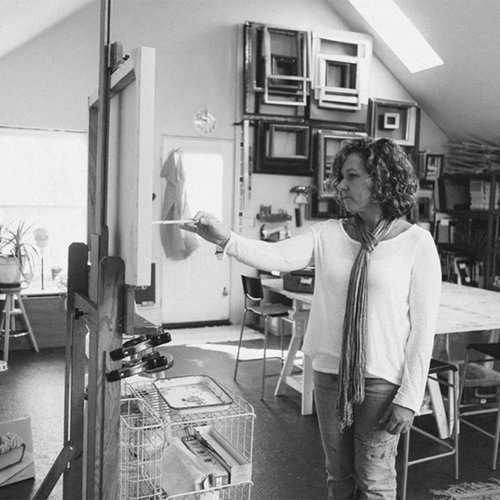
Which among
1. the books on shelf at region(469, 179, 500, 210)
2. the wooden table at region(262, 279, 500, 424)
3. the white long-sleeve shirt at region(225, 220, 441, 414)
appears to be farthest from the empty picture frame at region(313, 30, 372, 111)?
the white long-sleeve shirt at region(225, 220, 441, 414)

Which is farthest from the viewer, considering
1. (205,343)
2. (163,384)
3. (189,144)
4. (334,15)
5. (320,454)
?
(334,15)

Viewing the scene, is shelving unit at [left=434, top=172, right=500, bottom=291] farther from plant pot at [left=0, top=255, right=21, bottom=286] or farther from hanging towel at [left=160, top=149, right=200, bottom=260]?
plant pot at [left=0, top=255, right=21, bottom=286]

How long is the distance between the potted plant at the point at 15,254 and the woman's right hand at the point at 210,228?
3605 mm

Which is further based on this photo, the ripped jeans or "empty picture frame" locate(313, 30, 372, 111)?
"empty picture frame" locate(313, 30, 372, 111)

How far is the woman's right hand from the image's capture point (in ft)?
5.69

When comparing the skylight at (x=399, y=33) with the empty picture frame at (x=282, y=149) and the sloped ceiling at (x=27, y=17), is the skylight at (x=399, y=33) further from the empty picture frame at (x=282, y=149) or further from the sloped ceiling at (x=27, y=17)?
the sloped ceiling at (x=27, y=17)

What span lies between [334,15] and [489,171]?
247cm

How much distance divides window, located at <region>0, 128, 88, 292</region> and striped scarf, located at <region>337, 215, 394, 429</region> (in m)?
4.27

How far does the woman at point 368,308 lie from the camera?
177 centimetres

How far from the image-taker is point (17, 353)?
517 cm

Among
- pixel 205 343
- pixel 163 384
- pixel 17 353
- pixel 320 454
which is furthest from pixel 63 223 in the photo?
pixel 163 384

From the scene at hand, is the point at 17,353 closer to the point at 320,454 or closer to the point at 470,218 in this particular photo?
the point at 320,454

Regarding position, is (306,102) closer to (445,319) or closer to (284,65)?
(284,65)

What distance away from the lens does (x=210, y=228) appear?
1753mm
